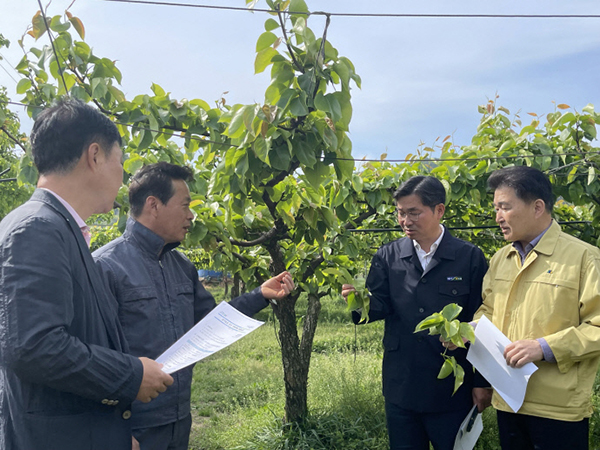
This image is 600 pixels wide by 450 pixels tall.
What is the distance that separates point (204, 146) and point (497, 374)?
1.95 metres

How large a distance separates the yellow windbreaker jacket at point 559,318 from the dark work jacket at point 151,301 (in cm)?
115

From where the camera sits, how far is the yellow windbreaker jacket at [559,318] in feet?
6.09

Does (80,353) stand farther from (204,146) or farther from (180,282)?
(204,146)

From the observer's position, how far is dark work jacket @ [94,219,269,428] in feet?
6.14

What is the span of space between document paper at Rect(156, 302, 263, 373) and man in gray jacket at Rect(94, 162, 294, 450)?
0.31m

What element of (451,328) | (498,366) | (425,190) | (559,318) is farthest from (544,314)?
(425,190)

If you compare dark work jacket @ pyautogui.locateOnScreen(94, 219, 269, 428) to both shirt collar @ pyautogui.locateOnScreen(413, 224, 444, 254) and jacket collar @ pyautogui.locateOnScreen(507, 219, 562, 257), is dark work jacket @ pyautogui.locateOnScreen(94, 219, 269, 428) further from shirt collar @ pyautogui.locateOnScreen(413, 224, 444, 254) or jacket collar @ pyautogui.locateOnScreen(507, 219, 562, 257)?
jacket collar @ pyautogui.locateOnScreen(507, 219, 562, 257)

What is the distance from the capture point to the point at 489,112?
13.9ft

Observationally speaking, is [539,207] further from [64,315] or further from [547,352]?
[64,315]

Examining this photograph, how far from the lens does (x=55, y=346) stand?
111 centimetres

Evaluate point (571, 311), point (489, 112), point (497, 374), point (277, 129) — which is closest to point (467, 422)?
point (497, 374)

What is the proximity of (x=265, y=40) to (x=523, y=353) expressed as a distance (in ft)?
5.09

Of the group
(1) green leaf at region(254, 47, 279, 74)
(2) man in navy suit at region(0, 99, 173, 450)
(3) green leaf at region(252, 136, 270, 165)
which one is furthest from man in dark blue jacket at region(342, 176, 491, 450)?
(2) man in navy suit at region(0, 99, 173, 450)

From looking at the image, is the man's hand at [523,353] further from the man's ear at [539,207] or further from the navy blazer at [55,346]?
the navy blazer at [55,346]
